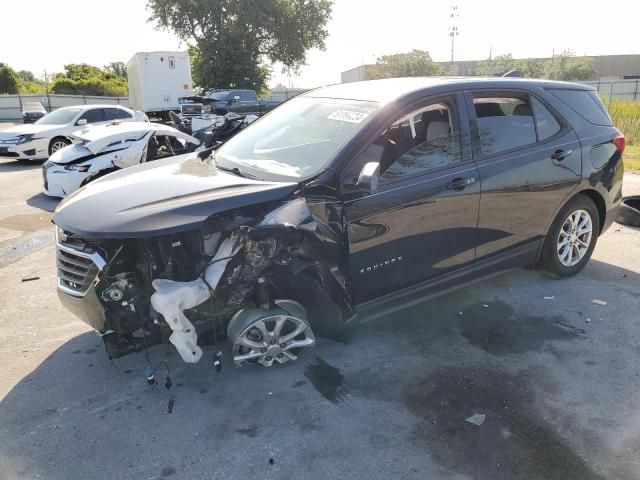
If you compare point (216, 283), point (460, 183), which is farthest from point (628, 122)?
point (216, 283)

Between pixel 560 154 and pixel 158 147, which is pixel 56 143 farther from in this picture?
pixel 560 154

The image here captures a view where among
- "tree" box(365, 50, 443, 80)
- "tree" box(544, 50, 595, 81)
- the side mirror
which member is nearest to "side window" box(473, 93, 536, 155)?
the side mirror

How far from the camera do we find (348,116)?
12.0 feet

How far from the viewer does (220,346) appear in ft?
11.9

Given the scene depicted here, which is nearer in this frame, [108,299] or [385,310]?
[108,299]

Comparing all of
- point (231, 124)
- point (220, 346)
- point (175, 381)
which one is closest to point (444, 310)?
point (220, 346)

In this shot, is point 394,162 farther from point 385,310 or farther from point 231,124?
point 231,124

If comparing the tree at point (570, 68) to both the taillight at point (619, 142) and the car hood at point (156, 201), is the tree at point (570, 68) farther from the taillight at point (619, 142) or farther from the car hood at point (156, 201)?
the car hood at point (156, 201)

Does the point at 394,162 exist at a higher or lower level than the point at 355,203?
higher

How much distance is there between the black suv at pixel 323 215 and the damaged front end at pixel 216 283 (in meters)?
0.01

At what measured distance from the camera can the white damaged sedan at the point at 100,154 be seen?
8109mm

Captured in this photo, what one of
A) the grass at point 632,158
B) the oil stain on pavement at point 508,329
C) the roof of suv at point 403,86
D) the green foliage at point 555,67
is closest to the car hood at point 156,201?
the roof of suv at point 403,86

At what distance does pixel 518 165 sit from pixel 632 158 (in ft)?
31.2

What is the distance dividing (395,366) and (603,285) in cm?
250
